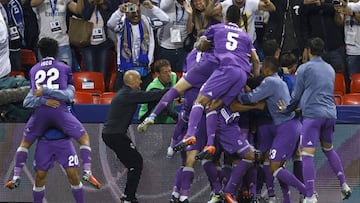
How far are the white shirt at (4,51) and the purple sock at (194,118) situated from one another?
383 cm

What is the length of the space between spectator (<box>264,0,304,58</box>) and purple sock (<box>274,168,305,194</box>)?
3484 millimetres

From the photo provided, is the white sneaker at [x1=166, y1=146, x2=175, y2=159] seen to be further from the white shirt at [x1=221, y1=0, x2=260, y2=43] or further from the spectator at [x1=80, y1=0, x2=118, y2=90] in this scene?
the spectator at [x1=80, y1=0, x2=118, y2=90]

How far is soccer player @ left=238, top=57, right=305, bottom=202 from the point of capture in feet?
49.8

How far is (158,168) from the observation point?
17.0 metres

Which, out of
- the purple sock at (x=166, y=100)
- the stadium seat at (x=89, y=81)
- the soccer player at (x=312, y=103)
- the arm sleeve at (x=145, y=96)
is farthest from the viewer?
the stadium seat at (x=89, y=81)

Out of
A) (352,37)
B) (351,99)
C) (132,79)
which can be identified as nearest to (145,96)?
(132,79)

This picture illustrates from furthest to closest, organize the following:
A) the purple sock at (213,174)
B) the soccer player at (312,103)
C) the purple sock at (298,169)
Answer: the purple sock at (298,169), the purple sock at (213,174), the soccer player at (312,103)

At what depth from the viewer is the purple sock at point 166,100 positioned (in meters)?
15.1

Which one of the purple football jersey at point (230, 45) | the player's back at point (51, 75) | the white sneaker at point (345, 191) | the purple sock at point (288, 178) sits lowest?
the white sneaker at point (345, 191)

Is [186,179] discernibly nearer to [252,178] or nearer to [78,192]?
[252,178]

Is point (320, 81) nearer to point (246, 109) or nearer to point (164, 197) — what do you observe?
point (246, 109)

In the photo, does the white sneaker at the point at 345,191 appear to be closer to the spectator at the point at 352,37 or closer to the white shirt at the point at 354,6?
the spectator at the point at 352,37

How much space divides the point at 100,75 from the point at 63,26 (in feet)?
3.35

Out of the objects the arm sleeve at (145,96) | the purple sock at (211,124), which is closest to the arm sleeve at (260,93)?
the purple sock at (211,124)
